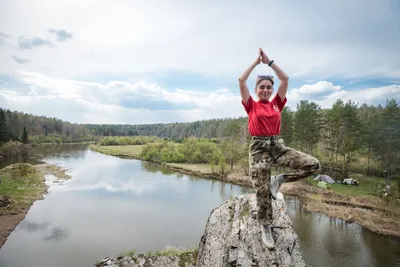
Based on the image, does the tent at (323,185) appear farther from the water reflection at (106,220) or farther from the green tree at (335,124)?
the water reflection at (106,220)

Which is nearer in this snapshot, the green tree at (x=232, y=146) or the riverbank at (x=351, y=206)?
the riverbank at (x=351, y=206)

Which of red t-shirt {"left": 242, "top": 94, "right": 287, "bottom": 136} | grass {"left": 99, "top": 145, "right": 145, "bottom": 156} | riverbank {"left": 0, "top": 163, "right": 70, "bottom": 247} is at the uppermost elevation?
red t-shirt {"left": 242, "top": 94, "right": 287, "bottom": 136}

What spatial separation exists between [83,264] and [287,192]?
21614mm

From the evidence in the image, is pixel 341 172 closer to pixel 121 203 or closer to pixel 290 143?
pixel 290 143

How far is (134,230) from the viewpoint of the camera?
1817cm

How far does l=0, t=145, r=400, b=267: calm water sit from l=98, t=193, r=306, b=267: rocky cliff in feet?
31.9

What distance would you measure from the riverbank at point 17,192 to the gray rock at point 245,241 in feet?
52.1

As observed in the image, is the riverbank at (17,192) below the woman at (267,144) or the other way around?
below

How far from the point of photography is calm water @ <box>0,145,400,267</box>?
14.9m

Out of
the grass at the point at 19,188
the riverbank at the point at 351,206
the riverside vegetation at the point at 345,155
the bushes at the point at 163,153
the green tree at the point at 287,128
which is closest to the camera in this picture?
the riverbank at the point at 351,206

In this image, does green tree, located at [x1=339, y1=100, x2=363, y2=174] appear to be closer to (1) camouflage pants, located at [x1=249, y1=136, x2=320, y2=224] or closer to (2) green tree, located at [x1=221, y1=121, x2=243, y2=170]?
(2) green tree, located at [x1=221, y1=121, x2=243, y2=170]

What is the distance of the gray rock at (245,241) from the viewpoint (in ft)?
16.6

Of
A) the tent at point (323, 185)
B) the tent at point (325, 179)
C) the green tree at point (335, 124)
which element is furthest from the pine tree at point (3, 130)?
the green tree at point (335, 124)

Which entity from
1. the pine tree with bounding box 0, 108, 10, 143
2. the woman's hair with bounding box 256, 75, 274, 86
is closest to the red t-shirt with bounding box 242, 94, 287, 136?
the woman's hair with bounding box 256, 75, 274, 86
